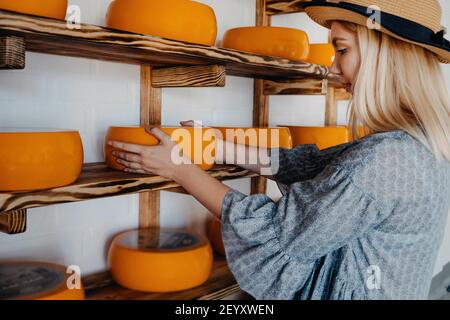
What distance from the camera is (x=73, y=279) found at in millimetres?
996

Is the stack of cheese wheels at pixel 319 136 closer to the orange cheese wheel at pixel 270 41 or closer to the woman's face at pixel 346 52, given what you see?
the orange cheese wheel at pixel 270 41

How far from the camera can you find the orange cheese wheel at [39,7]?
2.43ft

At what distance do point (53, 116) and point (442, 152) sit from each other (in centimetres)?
84

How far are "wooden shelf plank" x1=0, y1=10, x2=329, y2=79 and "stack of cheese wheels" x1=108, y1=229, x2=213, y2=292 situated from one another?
0.45 meters

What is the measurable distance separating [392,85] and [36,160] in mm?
679

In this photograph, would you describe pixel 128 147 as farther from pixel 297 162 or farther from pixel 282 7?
pixel 282 7

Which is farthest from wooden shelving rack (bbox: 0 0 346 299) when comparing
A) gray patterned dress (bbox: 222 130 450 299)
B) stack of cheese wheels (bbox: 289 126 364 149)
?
gray patterned dress (bbox: 222 130 450 299)

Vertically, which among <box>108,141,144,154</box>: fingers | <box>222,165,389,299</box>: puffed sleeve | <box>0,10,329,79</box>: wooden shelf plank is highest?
<box>0,10,329,79</box>: wooden shelf plank

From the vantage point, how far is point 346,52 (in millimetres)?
1006

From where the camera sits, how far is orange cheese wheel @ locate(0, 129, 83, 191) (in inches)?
30.9

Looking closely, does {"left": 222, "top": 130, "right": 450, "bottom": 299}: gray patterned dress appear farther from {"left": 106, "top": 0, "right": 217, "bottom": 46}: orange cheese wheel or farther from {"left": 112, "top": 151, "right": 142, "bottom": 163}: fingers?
{"left": 106, "top": 0, "right": 217, "bottom": 46}: orange cheese wheel

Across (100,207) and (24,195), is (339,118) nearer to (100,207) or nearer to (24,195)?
(100,207)

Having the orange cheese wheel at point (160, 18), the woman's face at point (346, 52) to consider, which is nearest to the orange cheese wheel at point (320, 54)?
the woman's face at point (346, 52)
